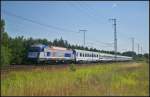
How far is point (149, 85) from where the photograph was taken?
15953 millimetres

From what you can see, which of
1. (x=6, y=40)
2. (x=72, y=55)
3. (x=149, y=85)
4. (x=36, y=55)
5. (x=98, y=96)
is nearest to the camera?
(x=98, y=96)

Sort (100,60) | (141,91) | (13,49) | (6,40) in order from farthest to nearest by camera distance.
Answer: (100,60) < (13,49) < (6,40) < (141,91)

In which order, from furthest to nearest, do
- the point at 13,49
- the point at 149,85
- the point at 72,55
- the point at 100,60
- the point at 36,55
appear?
the point at 100,60 < the point at 13,49 < the point at 72,55 < the point at 36,55 < the point at 149,85

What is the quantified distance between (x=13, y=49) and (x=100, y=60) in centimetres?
2153

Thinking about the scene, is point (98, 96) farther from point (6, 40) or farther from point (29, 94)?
point (6, 40)

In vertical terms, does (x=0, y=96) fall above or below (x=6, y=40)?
below

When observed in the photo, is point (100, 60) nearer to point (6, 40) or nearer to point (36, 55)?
point (6, 40)

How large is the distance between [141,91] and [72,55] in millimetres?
43221

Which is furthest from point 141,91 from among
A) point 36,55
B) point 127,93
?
point 36,55

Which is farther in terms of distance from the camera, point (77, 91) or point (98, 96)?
point (77, 91)

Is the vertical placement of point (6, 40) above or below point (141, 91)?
above

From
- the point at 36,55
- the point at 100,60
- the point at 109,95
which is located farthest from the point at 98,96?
the point at 100,60

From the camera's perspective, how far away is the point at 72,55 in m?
57.4

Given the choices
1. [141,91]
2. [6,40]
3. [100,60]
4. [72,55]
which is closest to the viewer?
[141,91]
